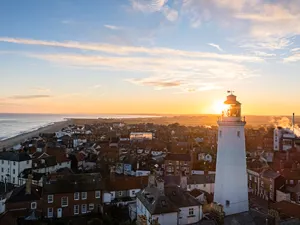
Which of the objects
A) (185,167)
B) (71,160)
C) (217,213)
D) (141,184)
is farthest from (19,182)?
(217,213)

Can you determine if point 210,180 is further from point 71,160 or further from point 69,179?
point 71,160

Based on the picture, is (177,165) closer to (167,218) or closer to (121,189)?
(121,189)

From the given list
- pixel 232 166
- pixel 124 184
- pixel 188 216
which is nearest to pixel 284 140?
pixel 124 184

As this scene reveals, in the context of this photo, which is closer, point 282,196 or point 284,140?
point 282,196

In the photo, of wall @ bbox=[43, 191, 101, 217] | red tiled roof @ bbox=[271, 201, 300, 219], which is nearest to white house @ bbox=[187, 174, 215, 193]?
red tiled roof @ bbox=[271, 201, 300, 219]

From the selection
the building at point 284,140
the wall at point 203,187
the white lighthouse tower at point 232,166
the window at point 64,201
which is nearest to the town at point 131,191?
the window at point 64,201
